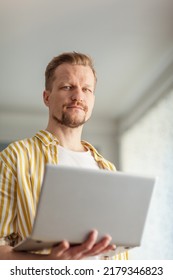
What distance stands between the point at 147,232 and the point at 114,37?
1496 mm

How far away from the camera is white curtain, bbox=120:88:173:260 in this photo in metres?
3.21

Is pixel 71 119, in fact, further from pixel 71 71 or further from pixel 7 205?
pixel 7 205

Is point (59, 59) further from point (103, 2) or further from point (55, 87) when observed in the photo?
point (103, 2)

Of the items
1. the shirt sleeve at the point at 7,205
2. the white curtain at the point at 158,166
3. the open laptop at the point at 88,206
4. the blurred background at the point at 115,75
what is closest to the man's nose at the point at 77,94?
the shirt sleeve at the point at 7,205

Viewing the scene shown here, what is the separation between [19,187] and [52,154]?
0.55 ft

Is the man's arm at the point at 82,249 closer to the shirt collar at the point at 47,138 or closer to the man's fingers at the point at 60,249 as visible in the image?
the man's fingers at the point at 60,249

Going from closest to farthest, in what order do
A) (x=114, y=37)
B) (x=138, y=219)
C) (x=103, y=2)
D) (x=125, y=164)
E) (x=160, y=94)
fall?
(x=138, y=219)
(x=103, y=2)
(x=114, y=37)
(x=160, y=94)
(x=125, y=164)

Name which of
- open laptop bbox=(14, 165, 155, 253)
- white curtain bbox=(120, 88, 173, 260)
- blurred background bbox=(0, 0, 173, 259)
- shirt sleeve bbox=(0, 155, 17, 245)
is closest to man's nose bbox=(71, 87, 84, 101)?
shirt sleeve bbox=(0, 155, 17, 245)

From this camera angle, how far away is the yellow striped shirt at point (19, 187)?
4.38ft

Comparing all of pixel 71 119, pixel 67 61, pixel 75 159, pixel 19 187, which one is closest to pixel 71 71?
pixel 67 61

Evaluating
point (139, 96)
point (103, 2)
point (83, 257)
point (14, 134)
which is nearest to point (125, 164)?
point (139, 96)

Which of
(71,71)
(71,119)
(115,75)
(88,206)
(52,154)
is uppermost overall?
(115,75)

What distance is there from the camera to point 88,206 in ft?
3.54
